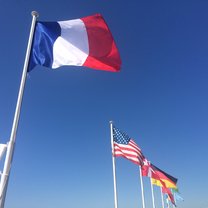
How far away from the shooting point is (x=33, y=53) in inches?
297

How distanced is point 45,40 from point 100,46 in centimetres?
162

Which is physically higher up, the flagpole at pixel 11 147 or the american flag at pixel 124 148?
the american flag at pixel 124 148

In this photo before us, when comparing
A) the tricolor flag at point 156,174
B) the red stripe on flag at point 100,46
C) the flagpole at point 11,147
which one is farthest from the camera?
the tricolor flag at point 156,174

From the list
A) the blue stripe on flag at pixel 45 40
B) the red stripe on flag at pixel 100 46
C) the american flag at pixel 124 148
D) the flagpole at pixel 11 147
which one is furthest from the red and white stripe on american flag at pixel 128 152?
the flagpole at pixel 11 147

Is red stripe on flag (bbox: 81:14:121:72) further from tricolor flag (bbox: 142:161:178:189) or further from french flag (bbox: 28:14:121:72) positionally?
tricolor flag (bbox: 142:161:178:189)

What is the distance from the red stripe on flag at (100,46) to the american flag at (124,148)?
30.8ft

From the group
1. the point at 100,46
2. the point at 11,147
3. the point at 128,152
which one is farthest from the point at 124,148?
the point at 11,147

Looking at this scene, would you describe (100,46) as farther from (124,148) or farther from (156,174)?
(156,174)

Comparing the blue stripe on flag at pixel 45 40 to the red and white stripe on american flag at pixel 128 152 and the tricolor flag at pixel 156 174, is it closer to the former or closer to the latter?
the red and white stripe on american flag at pixel 128 152

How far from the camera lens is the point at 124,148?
671 inches

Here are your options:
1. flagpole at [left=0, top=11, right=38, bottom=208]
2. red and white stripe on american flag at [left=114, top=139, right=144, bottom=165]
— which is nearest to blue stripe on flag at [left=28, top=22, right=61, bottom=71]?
flagpole at [left=0, top=11, right=38, bottom=208]

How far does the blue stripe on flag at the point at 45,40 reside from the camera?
759 cm

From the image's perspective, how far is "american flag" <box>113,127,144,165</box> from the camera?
16.9 metres

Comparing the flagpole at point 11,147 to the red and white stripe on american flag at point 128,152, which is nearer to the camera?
the flagpole at point 11,147
